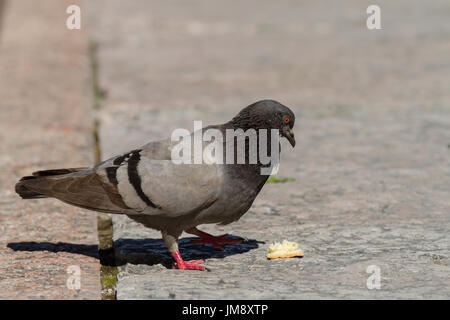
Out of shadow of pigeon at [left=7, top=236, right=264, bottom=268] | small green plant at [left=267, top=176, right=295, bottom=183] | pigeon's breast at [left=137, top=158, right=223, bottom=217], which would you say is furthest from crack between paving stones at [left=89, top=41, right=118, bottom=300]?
small green plant at [left=267, top=176, right=295, bottom=183]

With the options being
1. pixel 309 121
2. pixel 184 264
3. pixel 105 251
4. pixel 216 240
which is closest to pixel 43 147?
pixel 105 251

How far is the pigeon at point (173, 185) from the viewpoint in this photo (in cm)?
359

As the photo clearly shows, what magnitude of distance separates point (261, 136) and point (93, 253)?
3.54 feet

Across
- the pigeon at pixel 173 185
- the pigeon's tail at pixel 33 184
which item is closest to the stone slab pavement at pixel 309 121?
the pigeon at pixel 173 185

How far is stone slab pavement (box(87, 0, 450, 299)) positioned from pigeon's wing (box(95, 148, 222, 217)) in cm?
32

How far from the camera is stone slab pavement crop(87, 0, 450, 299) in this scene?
11.8 ft

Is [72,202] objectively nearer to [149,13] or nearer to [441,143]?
Result: [441,143]

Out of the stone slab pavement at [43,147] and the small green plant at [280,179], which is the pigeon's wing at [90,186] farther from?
the small green plant at [280,179]

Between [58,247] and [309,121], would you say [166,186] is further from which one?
[309,121]

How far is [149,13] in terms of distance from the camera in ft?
39.4

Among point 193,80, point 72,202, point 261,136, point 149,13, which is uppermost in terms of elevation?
point 149,13

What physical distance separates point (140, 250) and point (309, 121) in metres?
2.99

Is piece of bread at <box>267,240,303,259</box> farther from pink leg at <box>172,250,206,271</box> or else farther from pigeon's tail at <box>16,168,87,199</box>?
pigeon's tail at <box>16,168,87,199</box>

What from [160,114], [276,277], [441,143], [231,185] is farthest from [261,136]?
[160,114]
